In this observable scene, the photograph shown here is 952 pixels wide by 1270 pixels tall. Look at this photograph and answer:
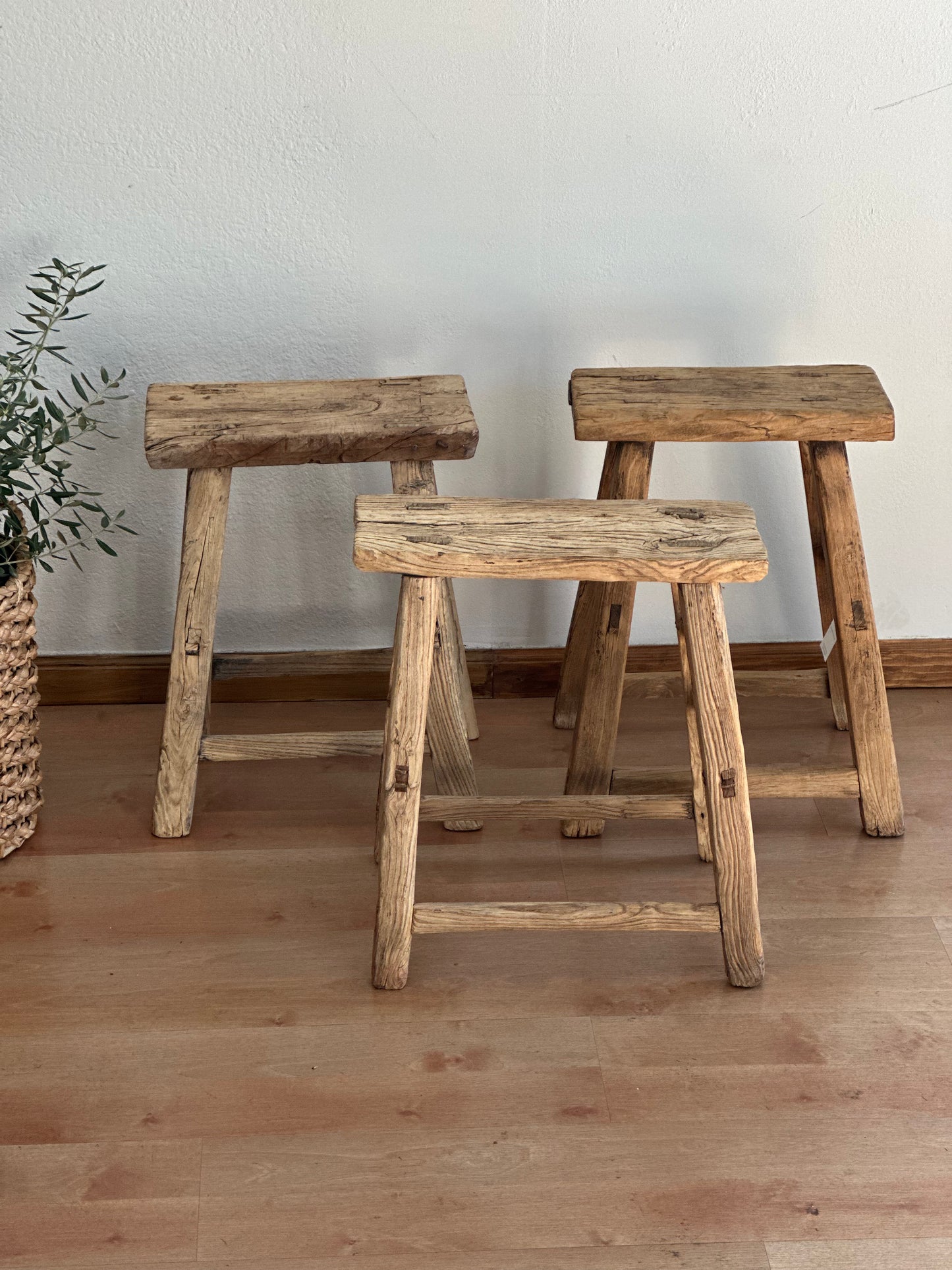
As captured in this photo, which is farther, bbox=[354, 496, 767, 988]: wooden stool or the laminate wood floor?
bbox=[354, 496, 767, 988]: wooden stool

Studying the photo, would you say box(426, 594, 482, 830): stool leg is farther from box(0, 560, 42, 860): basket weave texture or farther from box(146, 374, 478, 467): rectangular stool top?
box(0, 560, 42, 860): basket weave texture

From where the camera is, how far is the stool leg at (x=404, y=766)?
1.43 m

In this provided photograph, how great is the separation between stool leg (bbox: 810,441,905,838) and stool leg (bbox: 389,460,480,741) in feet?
1.78

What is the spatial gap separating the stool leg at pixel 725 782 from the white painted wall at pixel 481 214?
734 millimetres

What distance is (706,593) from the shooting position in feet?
4.69

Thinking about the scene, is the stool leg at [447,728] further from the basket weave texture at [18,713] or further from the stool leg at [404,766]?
the basket weave texture at [18,713]

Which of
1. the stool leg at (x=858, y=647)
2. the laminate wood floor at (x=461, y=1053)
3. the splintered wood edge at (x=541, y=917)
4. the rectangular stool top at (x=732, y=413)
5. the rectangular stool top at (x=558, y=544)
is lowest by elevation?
the laminate wood floor at (x=461, y=1053)

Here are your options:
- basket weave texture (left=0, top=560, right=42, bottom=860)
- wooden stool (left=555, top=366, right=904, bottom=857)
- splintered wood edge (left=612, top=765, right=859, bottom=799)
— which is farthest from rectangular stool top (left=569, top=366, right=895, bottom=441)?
basket weave texture (left=0, top=560, right=42, bottom=860)

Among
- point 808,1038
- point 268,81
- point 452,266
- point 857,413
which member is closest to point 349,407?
point 452,266

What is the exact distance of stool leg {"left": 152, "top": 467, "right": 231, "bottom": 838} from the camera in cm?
174

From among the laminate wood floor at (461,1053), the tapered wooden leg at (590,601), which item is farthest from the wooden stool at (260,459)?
the tapered wooden leg at (590,601)

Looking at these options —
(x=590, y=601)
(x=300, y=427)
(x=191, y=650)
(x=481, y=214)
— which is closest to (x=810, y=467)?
(x=590, y=601)

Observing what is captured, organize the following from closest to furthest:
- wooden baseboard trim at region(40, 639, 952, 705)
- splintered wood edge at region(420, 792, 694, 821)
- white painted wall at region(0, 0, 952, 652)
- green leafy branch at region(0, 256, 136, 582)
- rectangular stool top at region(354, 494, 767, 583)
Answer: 1. rectangular stool top at region(354, 494, 767, 583)
2. splintered wood edge at region(420, 792, 694, 821)
3. green leafy branch at region(0, 256, 136, 582)
4. white painted wall at region(0, 0, 952, 652)
5. wooden baseboard trim at region(40, 639, 952, 705)

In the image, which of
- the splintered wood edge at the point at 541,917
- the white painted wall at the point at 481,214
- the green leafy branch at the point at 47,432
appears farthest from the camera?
the white painted wall at the point at 481,214
